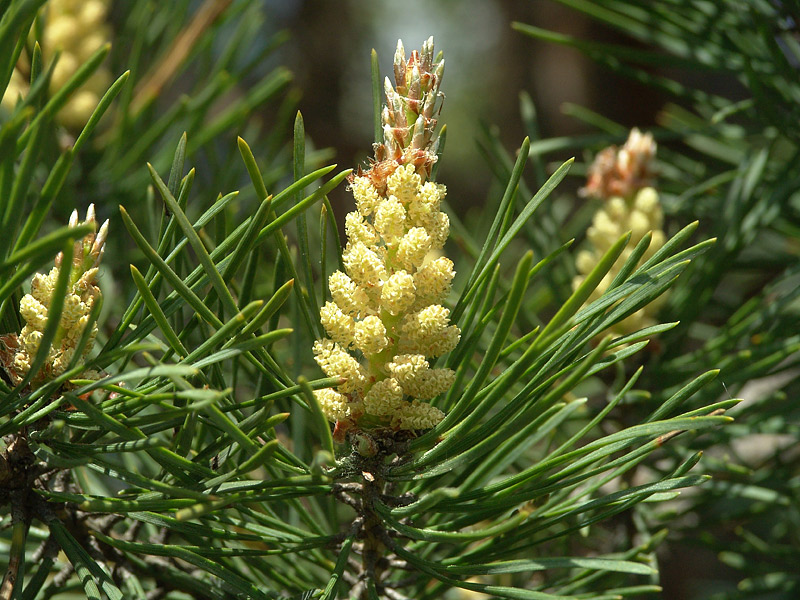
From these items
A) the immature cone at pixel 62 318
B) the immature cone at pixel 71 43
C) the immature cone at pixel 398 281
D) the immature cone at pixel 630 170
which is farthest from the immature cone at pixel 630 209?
the immature cone at pixel 71 43

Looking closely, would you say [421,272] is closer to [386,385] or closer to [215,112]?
[386,385]

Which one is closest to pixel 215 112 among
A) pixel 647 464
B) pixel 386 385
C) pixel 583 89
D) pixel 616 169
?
pixel 583 89

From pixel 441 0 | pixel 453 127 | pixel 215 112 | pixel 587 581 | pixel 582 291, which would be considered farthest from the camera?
pixel 453 127

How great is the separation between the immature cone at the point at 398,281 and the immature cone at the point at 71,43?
2.11 ft

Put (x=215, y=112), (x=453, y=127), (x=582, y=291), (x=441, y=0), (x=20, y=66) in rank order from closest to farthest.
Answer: (x=582, y=291), (x=20, y=66), (x=215, y=112), (x=441, y=0), (x=453, y=127)

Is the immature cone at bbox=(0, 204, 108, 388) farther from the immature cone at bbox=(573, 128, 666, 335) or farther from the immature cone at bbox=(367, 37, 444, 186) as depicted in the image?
the immature cone at bbox=(573, 128, 666, 335)

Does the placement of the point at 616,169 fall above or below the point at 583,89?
below

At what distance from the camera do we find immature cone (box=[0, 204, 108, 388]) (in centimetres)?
39

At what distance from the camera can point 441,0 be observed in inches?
112

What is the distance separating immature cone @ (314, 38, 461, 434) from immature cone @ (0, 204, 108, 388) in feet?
0.42

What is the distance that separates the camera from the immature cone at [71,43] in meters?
0.91

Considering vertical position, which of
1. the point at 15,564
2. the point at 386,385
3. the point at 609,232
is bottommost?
the point at 15,564

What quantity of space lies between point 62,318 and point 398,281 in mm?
180

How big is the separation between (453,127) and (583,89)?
4.97 feet
